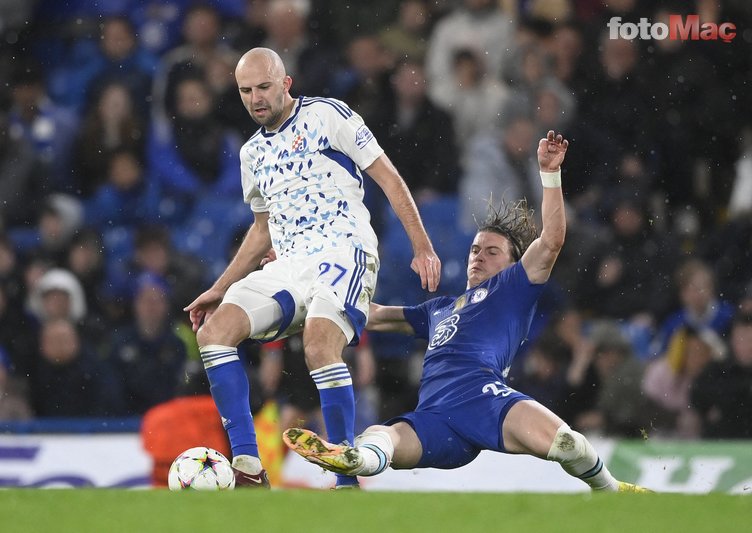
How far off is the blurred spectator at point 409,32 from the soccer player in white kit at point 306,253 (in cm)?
392

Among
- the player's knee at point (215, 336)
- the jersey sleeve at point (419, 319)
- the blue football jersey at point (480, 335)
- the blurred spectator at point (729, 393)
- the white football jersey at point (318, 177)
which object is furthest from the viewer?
the blurred spectator at point (729, 393)

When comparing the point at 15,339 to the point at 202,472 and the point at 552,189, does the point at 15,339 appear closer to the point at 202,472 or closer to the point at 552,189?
the point at 202,472

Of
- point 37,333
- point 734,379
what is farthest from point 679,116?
point 37,333

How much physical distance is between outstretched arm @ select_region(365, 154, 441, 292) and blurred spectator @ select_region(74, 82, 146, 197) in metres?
4.51

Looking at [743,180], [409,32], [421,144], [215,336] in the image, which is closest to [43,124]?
[409,32]

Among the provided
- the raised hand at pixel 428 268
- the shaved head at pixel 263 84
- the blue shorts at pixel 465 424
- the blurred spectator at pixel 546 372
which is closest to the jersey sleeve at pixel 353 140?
the shaved head at pixel 263 84

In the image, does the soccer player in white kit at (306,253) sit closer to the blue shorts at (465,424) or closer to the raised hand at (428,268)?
the raised hand at (428,268)

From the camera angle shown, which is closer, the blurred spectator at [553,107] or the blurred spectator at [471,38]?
the blurred spectator at [553,107]

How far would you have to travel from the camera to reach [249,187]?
6.08 m

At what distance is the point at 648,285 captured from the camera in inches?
351

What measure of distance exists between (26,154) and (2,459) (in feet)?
9.55

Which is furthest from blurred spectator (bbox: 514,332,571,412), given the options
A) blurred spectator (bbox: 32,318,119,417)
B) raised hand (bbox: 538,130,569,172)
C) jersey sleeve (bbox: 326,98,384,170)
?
jersey sleeve (bbox: 326,98,384,170)

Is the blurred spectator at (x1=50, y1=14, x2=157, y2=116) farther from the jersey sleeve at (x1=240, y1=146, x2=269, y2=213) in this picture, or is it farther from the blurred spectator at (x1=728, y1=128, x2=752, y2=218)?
the blurred spectator at (x1=728, y1=128, x2=752, y2=218)

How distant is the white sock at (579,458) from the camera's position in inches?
214
